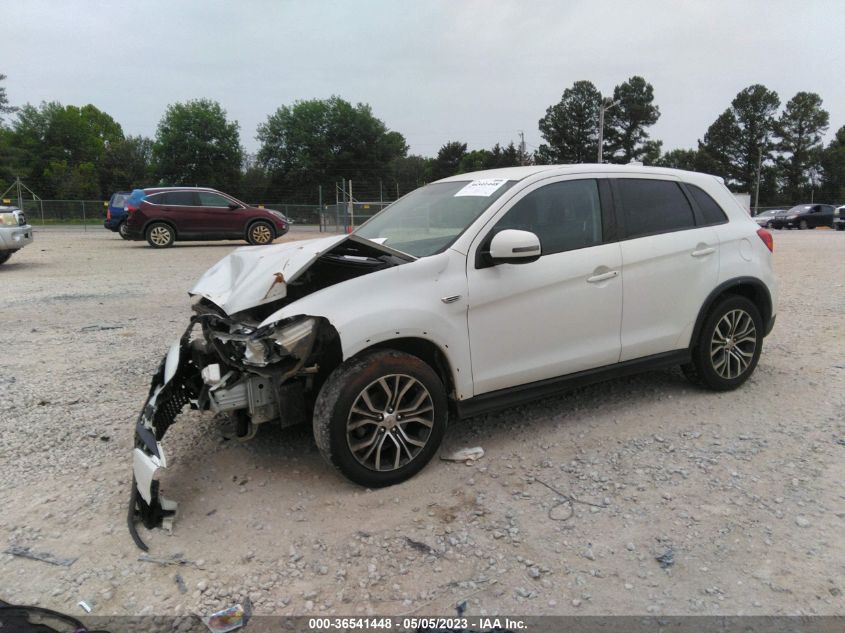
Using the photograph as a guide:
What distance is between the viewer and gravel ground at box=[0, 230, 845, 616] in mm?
2527

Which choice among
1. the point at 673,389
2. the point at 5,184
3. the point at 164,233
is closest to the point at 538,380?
the point at 673,389

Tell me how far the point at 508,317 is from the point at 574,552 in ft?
4.58

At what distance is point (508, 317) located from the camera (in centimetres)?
363

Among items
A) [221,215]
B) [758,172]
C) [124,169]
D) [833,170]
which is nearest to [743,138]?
[758,172]

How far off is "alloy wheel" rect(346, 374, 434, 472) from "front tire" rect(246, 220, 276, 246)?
54.7 feet

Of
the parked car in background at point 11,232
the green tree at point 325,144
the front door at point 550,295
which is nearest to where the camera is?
the front door at point 550,295

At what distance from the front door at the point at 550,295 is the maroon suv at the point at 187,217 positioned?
16.0m

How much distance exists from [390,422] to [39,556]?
5.81ft

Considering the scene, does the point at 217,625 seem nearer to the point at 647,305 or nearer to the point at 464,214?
the point at 464,214

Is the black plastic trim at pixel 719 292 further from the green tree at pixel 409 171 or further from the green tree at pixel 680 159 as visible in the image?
the green tree at pixel 680 159

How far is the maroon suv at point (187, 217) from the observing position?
1772 cm

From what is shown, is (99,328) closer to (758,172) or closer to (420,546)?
(420,546)

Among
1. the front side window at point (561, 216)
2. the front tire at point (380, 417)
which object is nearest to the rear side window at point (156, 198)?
the front side window at point (561, 216)

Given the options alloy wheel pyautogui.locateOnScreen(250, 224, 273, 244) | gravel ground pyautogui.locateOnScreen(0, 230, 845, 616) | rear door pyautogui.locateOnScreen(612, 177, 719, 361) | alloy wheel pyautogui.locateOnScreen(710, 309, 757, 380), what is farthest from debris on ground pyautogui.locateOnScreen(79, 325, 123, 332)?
alloy wheel pyautogui.locateOnScreen(250, 224, 273, 244)
